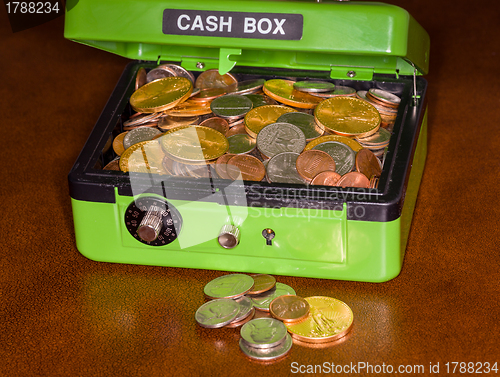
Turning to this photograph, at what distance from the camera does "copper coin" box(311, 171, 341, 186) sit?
1.37 meters

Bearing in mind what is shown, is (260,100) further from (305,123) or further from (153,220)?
(153,220)

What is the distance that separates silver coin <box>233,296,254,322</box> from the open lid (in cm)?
49

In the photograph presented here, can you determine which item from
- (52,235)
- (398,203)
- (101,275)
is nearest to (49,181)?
(52,235)

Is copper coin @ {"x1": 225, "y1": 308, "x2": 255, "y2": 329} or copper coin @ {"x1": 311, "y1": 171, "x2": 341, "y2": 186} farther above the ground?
copper coin @ {"x1": 311, "y1": 171, "x2": 341, "y2": 186}

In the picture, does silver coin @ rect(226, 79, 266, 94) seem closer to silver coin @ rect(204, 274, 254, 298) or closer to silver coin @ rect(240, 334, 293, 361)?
silver coin @ rect(204, 274, 254, 298)

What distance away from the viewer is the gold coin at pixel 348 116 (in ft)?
4.91

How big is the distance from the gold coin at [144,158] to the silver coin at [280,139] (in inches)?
8.1

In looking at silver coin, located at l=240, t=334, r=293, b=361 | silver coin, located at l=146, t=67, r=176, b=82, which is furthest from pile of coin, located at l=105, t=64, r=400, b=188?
silver coin, located at l=240, t=334, r=293, b=361

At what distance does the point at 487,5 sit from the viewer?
8.06ft

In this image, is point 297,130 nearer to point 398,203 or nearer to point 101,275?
point 398,203

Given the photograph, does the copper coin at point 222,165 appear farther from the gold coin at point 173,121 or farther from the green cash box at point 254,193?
the gold coin at point 173,121

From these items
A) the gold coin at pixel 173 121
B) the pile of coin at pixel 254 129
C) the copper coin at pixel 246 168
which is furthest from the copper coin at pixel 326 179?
the gold coin at pixel 173 121

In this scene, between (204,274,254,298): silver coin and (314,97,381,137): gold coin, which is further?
(314,97,381,137): gold coin

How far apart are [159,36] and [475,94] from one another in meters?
0.99
